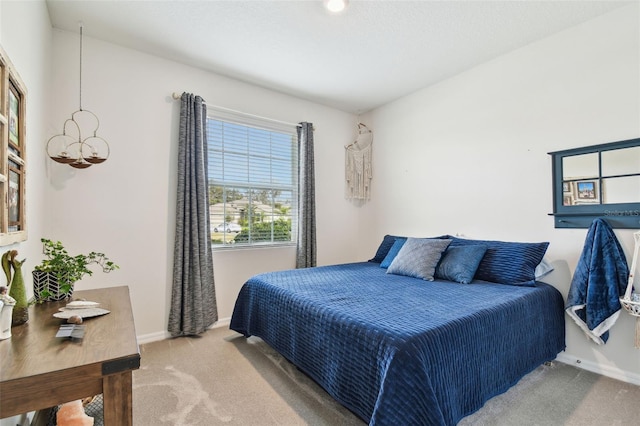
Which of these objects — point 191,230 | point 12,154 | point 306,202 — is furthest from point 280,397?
point 306,202

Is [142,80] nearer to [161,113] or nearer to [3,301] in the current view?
[161,113]

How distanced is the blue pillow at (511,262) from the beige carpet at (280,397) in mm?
683

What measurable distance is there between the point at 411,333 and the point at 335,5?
2142 millimetres

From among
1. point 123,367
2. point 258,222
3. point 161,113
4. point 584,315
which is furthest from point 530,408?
point 161,113

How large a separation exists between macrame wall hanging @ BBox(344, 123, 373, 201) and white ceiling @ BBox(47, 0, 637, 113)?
3.71 feet

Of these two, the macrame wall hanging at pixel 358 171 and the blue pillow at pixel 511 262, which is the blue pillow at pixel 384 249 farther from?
the blue pillow at pixel 511 262

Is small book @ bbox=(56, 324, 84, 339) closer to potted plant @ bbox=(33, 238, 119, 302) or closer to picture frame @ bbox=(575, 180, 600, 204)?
potted plant @ bbox=(33, 238, 119, 302)

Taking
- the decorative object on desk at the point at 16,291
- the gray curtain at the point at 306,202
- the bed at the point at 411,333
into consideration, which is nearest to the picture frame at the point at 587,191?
the bed at the point at 411,333

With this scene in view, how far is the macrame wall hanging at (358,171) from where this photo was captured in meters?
4.21

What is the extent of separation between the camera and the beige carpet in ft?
5.69

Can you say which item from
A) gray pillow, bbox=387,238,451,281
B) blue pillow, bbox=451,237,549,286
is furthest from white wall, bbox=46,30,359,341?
blue pillow, bbox=451,237,549,286

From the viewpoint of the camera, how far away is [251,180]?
3.51 metres

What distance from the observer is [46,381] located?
86cm

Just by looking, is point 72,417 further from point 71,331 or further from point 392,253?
point 392,253
